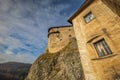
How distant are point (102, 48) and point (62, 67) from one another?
14724 millimetres

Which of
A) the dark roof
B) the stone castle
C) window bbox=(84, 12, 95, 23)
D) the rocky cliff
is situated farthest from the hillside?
window bbox=(84, 12, 95, 23)

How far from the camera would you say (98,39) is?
9.01 metres

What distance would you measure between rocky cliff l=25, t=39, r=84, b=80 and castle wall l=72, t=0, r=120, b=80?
8.34m

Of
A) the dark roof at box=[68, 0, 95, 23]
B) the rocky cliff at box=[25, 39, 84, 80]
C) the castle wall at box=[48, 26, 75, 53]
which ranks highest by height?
the castle wall at box=[48, 26, 75, 53]

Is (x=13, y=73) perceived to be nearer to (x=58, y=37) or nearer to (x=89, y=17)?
(x=58, y=37)

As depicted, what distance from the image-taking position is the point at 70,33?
3447 cm

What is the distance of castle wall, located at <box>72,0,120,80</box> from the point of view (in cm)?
756

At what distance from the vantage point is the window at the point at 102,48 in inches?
330

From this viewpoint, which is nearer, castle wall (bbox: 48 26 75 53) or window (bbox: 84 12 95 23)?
window (bbox: 84 12 95 23)

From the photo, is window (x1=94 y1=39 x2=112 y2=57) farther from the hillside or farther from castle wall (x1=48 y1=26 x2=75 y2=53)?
the hillside

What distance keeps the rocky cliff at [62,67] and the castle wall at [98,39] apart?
8.34 m

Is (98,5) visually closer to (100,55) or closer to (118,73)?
(100,55)

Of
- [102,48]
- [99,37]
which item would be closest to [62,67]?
[102,48]

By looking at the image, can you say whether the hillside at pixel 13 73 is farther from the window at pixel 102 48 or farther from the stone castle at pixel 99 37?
the window at pixel 102 48
